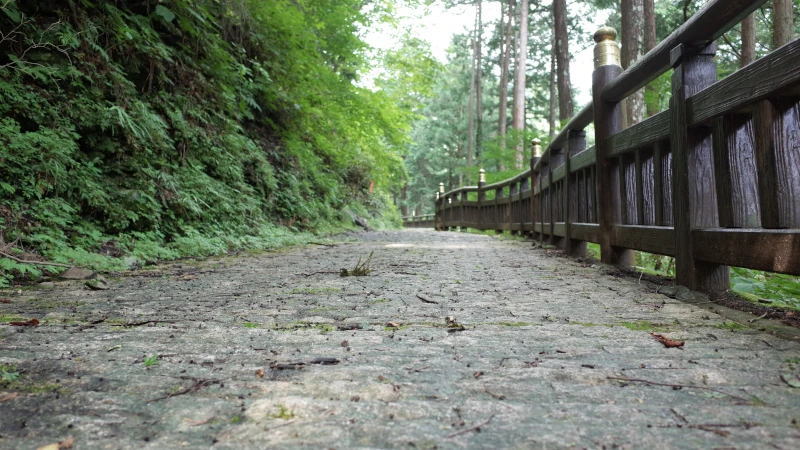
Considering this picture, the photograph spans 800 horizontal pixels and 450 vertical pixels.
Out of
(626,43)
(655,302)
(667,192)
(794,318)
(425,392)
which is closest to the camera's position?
(425,392)

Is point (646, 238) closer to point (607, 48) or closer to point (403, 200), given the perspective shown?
point (607, 48)

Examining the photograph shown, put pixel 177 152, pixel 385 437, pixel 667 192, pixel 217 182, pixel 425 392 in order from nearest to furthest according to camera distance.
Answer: pixel 385 437, pixel 425 392, pixel 667 192, pixel 177 152, pixel 217 182

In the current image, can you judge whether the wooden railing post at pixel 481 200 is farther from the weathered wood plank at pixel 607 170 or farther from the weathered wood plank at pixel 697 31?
the weathered wood plank at pixel 697 31

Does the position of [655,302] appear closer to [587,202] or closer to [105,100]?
[587,202]

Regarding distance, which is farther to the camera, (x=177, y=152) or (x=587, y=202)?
(x=177, y=152)

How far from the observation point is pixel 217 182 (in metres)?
6.44

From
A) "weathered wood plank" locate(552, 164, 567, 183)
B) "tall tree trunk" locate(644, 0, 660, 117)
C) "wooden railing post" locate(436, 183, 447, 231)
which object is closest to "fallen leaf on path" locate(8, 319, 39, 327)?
"weathered wood plank" locate(552, 164, 567, 183)

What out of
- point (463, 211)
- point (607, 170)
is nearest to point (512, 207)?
point (607, 170)

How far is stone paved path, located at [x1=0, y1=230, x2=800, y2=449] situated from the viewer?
112cm

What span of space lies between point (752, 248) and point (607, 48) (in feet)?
9.20

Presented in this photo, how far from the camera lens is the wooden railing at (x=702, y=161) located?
2.10m

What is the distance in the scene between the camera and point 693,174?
2.76 metres

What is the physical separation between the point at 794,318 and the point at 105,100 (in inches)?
217

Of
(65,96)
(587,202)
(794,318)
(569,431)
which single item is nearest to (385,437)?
(569,431)
